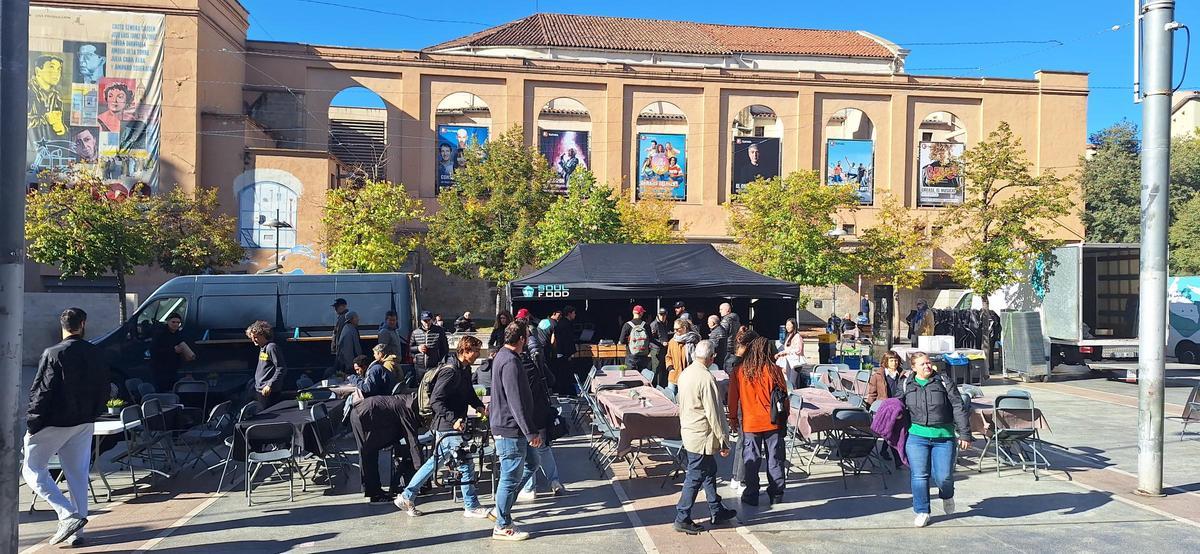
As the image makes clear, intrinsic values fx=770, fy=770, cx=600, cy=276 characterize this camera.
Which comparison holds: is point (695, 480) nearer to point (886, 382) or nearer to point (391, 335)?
point (886, 382)

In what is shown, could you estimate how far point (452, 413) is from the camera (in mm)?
6273

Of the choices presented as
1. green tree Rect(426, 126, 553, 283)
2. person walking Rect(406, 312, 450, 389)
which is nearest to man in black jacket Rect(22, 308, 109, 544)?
person walking Rect(406, 312, 450, 389)

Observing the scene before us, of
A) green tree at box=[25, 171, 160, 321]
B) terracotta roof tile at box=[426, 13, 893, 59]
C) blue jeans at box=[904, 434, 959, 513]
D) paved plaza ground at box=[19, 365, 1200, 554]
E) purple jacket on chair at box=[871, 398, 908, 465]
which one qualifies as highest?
terracotta roof tile at box=[426, 13, 893, 59]

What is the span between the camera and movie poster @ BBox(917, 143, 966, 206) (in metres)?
33.8

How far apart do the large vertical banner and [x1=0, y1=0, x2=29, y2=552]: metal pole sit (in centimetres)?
2532

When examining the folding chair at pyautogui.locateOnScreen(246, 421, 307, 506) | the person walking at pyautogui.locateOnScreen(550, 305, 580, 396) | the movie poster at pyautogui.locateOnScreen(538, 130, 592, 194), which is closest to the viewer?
the folding chair at pyautogui.locateOnScreen(246, 421, 307, 506)

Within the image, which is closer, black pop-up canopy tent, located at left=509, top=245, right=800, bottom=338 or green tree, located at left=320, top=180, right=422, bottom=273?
black pop-up canopy tent, located at left=509, top=245, right=800, bottom=338

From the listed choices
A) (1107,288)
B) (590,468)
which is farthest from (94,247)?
(1107,288)

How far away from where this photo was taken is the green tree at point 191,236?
22.1 m

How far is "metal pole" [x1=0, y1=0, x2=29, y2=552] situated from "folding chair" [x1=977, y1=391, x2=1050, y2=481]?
8328 mm

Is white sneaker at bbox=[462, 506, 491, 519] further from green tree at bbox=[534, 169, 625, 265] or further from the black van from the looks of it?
green tree at bbox=[534, 169, 625, 265]

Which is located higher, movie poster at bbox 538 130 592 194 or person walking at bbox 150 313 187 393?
movie poster at bbox 538 130 592 194

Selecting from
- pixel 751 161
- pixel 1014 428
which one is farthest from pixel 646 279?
pixel 751 161

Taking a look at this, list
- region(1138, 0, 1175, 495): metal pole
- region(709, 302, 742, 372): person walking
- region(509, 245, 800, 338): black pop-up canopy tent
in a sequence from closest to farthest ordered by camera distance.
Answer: region(1138, 0, 1175, 495): metal pole < region(709, 302, 742, 372): person walking < region(509, 245, 800, 338): black pop-up canopy tent
